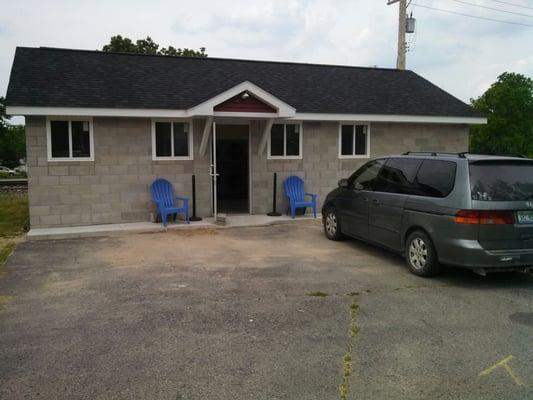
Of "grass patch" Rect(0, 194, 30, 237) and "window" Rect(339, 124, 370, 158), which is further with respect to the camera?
"window" Rect(339, 124, 370, 158)

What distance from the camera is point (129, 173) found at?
11.4 metres

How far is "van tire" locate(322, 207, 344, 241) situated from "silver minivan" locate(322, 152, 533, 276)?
5.70 ft

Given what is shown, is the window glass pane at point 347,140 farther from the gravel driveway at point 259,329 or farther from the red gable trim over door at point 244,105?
the gravel driveway at point 259,329

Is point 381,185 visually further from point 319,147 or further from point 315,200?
point 319,147

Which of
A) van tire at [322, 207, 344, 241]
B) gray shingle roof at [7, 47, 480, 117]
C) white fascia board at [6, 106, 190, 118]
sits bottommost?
van tire at [322, 207, 344, 241]

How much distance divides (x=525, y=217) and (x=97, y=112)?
8696 millimetres

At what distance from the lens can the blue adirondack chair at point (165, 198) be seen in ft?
36.5

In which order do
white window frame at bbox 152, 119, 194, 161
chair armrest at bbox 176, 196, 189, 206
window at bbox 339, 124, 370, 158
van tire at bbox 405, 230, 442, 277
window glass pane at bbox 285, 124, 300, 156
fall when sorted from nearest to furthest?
van tire at bbox 405, 230, 442, 277, chair armrest at bbox 176, 196, 189, 206, white window frame at bbox 152, 119, 194, 161, window glass pane at bbox 285, 124, 300, 156, window at bbox 339, 124, 370, 158

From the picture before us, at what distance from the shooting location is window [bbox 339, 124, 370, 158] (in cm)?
1359

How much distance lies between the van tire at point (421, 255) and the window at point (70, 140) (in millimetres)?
7568

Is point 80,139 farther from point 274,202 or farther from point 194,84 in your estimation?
point 274,202

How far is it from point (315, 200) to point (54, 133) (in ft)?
21.2

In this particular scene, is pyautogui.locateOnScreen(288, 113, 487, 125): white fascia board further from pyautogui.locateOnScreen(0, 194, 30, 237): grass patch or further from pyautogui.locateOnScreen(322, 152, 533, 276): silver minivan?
pyautogui.locateOnScreen(0, 194, 30, 237): grass patch

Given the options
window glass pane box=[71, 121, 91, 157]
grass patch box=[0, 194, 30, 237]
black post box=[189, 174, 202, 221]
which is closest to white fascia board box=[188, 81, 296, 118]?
black post box=[189, 174, 202, 221]
